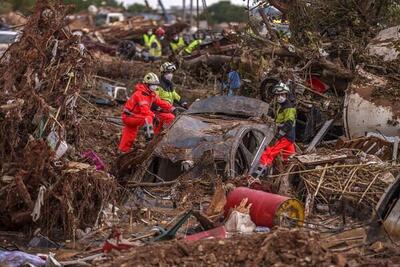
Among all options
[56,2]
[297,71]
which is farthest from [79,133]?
[297,71]

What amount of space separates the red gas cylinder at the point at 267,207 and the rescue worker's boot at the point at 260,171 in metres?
1.53

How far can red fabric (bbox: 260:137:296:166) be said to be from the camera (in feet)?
32.7

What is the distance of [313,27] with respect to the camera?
15.1 meters

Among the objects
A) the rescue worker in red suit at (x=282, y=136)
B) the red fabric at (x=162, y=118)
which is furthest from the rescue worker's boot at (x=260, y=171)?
the red fabric at (x=162, y=118)

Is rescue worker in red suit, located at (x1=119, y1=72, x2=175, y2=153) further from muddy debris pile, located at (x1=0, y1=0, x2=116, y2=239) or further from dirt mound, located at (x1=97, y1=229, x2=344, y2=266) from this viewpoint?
dirt mound, located at (x1=97, y1=229, x2=344, y2=266)

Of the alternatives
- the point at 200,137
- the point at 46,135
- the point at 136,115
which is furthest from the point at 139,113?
the point at 46,135

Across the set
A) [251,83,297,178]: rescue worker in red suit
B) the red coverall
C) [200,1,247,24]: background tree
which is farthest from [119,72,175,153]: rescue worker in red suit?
[200,1,247,24]: background tree

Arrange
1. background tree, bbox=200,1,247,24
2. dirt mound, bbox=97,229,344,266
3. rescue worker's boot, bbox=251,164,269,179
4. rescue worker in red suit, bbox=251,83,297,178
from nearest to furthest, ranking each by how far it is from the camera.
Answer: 1. dirt mound, bbox=97,229,344,266
2. rescue worker's boot, bbox=251,164,269,179
3. rescue worker in red suit, bbox=251,83,297,178
4. background tree, bbox=200,1,247,24

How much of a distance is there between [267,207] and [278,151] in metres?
2.55

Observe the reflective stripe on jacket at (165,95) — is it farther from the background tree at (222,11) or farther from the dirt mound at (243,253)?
the background tree at (222,11)

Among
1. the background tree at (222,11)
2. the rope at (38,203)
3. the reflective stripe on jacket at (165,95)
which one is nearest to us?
the rope at (38,203)

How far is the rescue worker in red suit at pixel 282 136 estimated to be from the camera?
9.95 metres

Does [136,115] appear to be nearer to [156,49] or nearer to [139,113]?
[139,113]

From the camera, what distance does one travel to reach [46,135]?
8.06 metres
